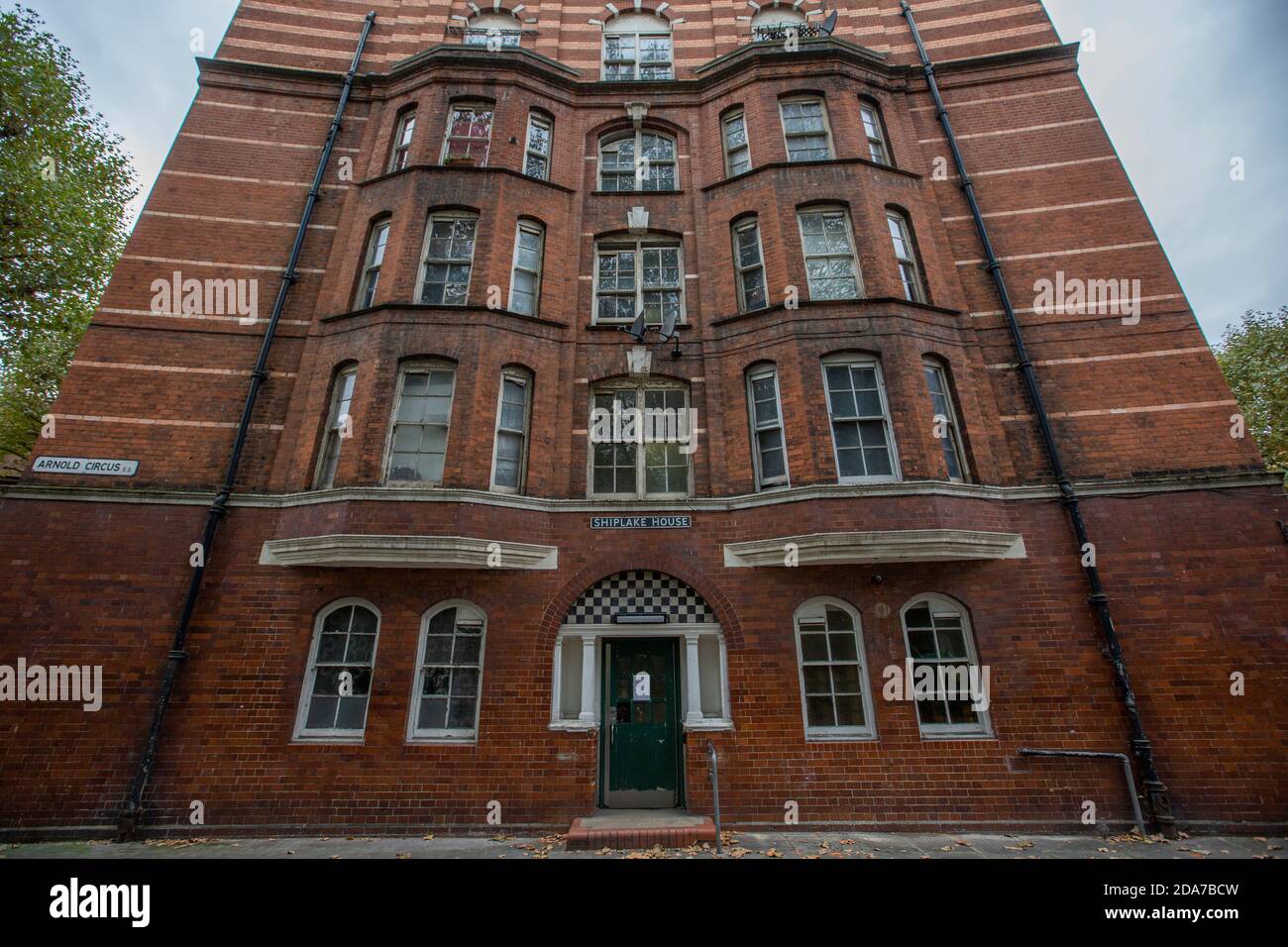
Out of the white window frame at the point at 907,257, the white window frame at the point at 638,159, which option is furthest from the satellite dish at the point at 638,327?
the white window frame at the point at 907,257

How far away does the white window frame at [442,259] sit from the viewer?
363 inches

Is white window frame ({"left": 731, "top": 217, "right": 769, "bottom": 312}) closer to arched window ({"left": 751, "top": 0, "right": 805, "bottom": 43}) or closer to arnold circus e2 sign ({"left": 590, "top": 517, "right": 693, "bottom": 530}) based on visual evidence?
arnold circus e2 sign ({"left": 590, "top": 517, "right": 693, "bottom": 530})

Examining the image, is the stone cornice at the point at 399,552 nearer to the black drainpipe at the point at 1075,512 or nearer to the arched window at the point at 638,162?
the arched window at the point at 638,162

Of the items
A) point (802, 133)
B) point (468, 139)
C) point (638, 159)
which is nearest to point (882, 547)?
point (802, 133)

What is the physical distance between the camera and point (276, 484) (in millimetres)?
8414

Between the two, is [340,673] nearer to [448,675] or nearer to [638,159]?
[448,675]

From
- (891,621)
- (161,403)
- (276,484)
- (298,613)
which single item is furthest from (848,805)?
(161,403)

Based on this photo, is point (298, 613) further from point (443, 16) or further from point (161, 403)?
point (443, 16)

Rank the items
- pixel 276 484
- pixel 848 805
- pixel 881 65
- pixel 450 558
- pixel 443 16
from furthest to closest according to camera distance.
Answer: pixel 443 16
pixel 881 65
pixel 276 484
pixel 450 558
pixel 848 805

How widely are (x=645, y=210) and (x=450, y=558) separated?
7.68m

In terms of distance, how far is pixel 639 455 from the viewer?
888 centimetres

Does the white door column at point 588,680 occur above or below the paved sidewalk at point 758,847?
above

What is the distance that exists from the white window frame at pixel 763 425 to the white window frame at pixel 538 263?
3996 mm

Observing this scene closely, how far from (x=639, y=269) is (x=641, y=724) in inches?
315
